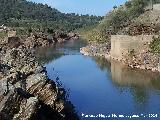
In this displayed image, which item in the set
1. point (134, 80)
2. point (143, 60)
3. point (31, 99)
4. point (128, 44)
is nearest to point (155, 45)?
point (143, 60)

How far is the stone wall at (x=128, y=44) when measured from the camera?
61281 mm

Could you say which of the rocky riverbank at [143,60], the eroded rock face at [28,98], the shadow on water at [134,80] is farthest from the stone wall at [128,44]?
the eroded rock face at [28,98]

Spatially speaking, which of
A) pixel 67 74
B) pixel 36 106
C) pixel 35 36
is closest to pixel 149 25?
pixel 67 74

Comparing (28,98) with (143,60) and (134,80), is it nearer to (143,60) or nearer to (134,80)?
(134,80)

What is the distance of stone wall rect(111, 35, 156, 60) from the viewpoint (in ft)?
201

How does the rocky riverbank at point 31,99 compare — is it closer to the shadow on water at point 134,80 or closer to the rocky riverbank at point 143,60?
the shadow on water at point 134,80

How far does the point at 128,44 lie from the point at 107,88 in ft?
62.8

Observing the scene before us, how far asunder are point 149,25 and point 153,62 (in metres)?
16.1

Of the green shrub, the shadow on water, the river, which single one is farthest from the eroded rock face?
the green shrub

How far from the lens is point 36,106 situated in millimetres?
22234

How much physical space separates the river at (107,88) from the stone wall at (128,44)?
1690 millimetres

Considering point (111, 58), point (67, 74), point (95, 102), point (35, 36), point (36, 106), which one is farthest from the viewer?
point (35, 36)

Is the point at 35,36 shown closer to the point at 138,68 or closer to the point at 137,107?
the point at 138,68

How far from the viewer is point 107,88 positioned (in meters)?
44.8
